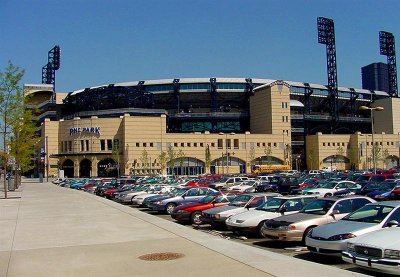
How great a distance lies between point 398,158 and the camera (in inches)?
5349

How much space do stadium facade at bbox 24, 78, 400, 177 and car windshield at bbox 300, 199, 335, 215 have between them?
9366 centimetres

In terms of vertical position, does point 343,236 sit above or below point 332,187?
above

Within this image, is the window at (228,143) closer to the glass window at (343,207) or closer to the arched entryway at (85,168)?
the arched entryway at (85,168)

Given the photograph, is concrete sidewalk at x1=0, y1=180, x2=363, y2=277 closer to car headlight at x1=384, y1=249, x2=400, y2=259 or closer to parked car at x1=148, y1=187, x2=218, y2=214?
car headlight at x1=384, y1=249, x2=400, y2=259

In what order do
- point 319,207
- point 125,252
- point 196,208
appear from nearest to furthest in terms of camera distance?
point 125,252 < point 319,207 < point 196,208

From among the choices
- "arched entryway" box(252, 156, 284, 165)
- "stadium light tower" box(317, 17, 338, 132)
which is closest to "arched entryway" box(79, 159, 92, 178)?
"arched entryway" box(252, 156, 284, 165)

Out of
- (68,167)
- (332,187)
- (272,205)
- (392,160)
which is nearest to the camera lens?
(272,205)

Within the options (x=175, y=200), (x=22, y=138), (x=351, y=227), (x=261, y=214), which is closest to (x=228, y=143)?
(x=22, y=138)

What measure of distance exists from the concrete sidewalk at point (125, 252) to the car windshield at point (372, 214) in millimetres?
2350

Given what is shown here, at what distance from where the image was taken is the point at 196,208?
2078 centimetres

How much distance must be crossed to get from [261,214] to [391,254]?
746 centimetres

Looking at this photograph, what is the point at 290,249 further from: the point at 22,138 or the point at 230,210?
the point at 22,138

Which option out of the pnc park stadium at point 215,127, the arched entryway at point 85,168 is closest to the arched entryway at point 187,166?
the pnc park stadium at point 215,127

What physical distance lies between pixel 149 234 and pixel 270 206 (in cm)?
447
